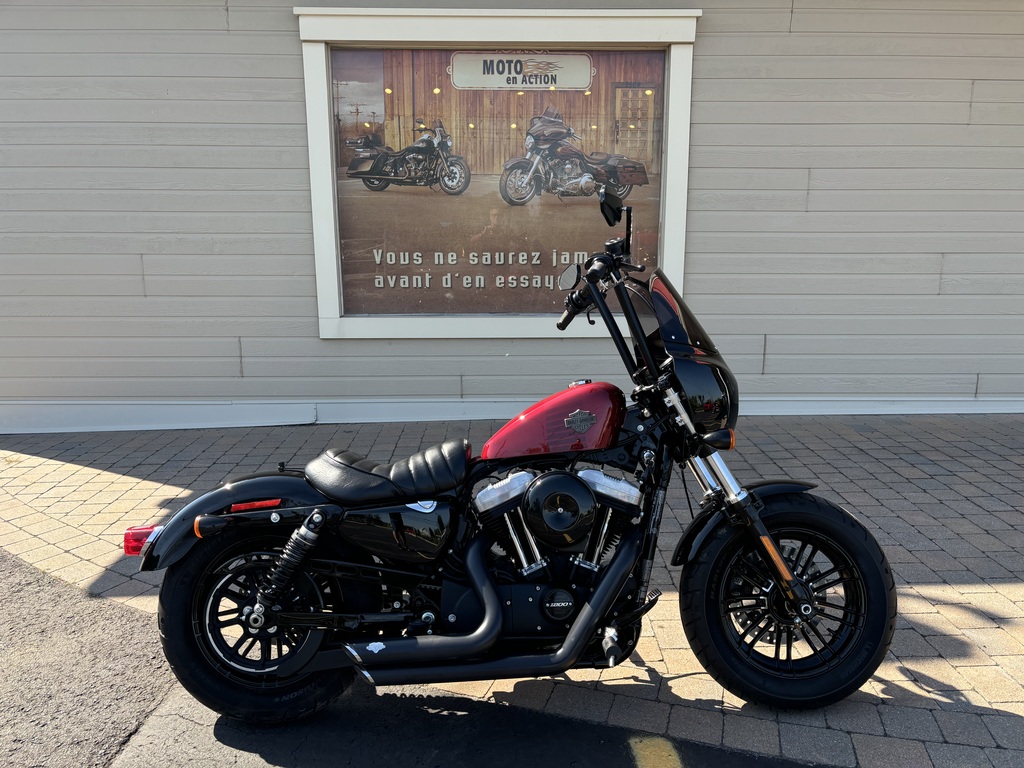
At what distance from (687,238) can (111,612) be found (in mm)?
5088

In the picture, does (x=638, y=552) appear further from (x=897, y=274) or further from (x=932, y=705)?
(x=897, y=274)

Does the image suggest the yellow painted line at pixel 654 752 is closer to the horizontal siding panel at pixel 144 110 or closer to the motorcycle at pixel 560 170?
the motorcycle at pixel 560 170

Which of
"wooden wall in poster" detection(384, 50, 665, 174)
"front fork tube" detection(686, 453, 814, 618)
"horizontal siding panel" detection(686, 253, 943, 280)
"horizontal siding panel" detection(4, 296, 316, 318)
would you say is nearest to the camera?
"front fork tube" detection(686, 453, 814, 618)

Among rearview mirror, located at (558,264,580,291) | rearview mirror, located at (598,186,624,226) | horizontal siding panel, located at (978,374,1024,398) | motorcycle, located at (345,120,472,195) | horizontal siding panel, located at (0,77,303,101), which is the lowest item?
horizontal siding panel, located at (978,374,1024,398)

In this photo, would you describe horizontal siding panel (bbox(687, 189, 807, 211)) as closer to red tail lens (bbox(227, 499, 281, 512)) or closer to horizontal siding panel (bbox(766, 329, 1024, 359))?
horizontal siding panel (bbox(766, 329, 1024, 359))

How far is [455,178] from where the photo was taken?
21.0 ft

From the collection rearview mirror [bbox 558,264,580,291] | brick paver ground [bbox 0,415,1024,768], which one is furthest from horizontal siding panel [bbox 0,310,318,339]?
rearview mirror [bbox 558,264,580,291]

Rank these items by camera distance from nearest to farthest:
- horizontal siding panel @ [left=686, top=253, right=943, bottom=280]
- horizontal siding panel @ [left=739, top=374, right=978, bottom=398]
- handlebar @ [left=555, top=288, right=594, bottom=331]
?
handlebar @ [left=555, top=288, right=594, bottom=331]
horizontal siding panel @ [left=686, top=253, right=943, bottom=280]
horizontal siding panel @ [left=739, top=374, right=978, bottom=398]

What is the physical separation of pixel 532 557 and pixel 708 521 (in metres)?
0.66

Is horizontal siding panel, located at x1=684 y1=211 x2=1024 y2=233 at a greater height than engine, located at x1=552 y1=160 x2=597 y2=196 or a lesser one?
lesser

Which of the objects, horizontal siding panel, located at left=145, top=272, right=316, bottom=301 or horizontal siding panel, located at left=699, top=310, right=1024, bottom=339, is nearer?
horizontal siding panel, located at left=145, top=272, right=316, bottom=301

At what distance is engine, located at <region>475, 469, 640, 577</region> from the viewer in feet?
7.95

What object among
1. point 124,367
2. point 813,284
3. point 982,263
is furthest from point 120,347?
point 982,263

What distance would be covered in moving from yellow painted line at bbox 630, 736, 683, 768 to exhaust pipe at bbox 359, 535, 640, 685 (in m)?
0.40
